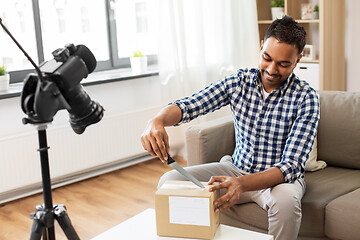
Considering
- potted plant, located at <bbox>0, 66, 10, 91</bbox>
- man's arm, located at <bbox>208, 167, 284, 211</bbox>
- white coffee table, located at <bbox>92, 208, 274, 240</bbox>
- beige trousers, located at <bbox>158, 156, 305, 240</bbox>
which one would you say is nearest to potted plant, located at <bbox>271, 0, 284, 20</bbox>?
potted plant, located at <bbox>0, 66, 10, 91</bbox>

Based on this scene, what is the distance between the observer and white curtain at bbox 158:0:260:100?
360 cm

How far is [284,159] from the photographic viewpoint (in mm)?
1871

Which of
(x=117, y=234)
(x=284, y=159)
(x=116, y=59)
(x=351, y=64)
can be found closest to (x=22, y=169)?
(x=116, y=59)

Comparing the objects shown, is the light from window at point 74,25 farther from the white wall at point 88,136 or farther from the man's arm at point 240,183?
the man's arm at point 240,183

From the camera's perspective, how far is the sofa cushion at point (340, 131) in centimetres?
229

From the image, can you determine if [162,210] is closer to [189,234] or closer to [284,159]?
[189,234]

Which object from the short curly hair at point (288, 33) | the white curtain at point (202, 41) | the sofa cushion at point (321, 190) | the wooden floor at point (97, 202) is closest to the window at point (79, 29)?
the white curtain at point (202, 41)

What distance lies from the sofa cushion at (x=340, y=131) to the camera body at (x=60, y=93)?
143cm

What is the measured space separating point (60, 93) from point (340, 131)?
1566 millimetres

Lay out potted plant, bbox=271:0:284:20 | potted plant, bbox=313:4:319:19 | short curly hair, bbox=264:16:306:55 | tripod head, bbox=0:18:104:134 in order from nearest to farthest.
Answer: tripod head, bbox=0:18:104:134, short curly hair, bbox=264:16:306:55, potted plant, bbox=313:4:319:19, potted plant, bbox=271:0:284:20

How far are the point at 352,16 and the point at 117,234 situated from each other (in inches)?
113

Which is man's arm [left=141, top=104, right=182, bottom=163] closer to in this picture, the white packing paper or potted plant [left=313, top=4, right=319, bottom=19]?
the white packing paper

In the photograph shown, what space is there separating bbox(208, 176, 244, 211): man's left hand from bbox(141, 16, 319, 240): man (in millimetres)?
15

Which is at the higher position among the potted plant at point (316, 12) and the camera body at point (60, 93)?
the potted plant at point (316, 12)
